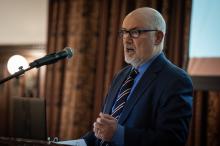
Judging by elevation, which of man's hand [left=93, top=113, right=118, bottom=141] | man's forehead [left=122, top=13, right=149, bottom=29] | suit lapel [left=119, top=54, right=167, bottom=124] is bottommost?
man's hand [left=93, top=113, right=118, bottom=141]

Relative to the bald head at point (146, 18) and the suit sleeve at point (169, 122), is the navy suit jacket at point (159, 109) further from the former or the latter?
the bald head at point (146, 18)

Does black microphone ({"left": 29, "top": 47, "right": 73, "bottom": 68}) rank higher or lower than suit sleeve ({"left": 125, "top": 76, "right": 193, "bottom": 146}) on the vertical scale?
higher

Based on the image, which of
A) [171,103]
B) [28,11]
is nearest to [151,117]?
Result: [171,103]

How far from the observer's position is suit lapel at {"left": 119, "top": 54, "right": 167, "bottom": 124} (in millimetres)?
1739

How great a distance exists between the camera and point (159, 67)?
1.80m

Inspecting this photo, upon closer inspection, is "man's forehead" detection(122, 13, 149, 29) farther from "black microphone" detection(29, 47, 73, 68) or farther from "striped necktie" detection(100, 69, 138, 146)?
"black microphone" detection(29, 47, 73, 68)

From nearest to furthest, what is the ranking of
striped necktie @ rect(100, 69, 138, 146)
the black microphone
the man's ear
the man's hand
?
the man's hand → the black microphone → striped necktie @ rect(100, 69, 138, 146) → the man's ear

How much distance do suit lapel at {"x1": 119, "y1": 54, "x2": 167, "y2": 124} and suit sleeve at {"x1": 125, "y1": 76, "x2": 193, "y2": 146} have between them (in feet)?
0.40

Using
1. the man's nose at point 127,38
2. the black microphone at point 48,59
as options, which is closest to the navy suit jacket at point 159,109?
the man's nose at point 127,38

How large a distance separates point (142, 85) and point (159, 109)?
19 cm

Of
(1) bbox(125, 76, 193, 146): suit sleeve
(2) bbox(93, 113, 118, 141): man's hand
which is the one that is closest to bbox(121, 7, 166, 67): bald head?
(1) bbox(125, 76, 193, 146): suit sleeve

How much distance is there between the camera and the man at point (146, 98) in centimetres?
154

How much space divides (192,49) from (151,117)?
5.22ft

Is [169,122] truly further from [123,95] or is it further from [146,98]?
[123,95]
